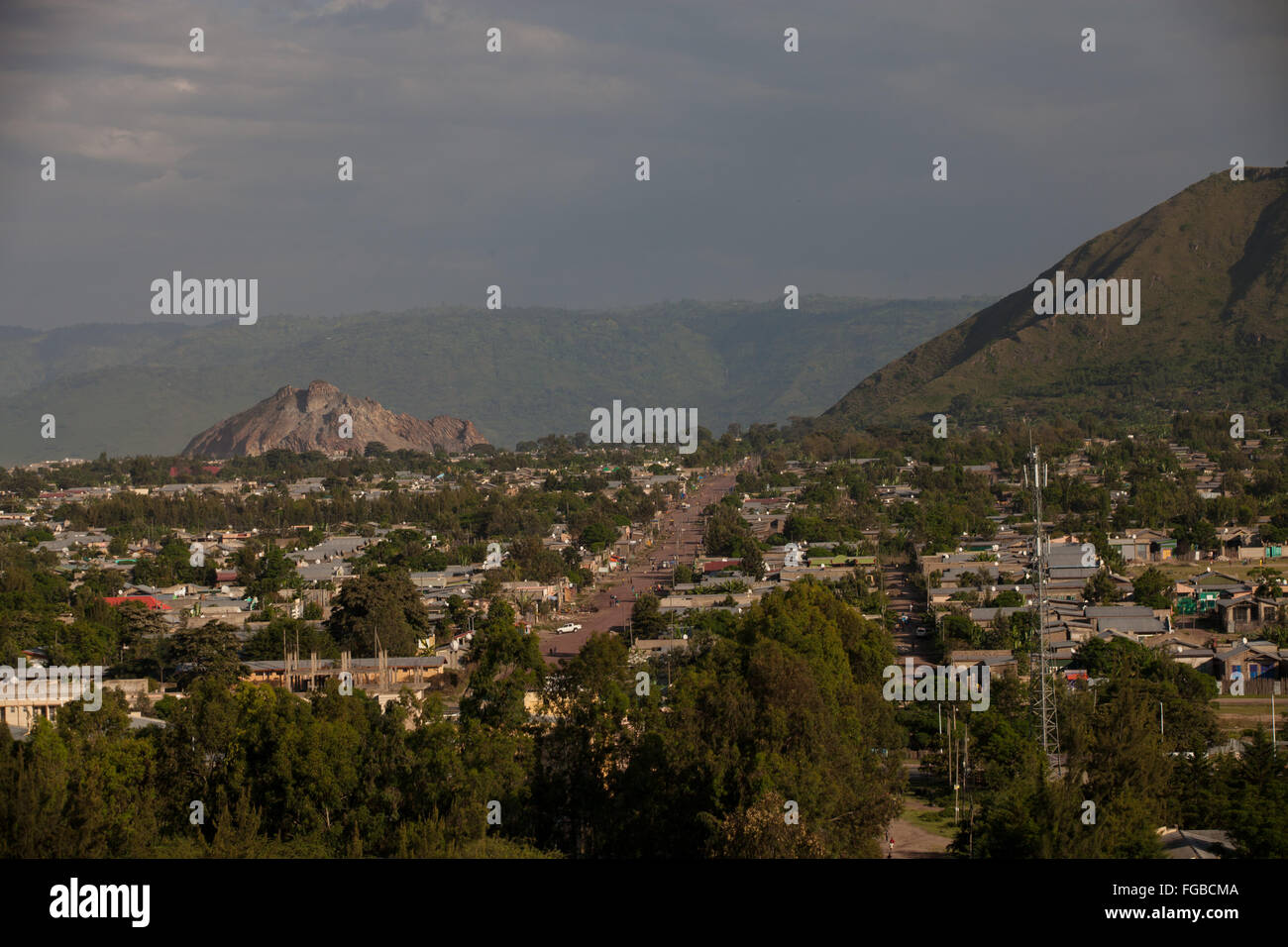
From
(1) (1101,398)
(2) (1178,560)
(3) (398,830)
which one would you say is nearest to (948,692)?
(3) (398,830)

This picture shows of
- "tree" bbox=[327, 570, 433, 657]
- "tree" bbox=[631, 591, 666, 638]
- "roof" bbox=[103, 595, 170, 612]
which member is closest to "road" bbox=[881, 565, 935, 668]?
"tree" bbox=[631, 591, 666, 638]

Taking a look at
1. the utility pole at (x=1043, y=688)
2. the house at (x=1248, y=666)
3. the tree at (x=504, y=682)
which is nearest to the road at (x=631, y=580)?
the tree at (x=504, y=682)

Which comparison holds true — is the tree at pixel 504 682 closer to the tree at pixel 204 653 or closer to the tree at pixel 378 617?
the tree at pixel 378 617

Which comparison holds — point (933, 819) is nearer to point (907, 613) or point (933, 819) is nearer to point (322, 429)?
point (907, 613)

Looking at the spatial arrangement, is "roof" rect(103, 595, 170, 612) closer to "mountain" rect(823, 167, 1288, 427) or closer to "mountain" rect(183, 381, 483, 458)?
"mountain" rect(823, 167, 1288, 427)
